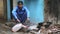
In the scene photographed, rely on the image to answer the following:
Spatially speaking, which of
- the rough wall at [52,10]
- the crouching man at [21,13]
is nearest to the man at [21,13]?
the crouching man at [21,13]

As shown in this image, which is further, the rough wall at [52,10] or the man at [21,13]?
the man at [21,13]

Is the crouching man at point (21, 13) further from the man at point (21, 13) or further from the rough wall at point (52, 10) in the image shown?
the rough wall at point (52, 10)

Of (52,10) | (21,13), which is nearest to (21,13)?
(21,13)

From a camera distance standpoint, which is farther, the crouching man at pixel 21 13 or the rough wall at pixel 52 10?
the crouching man at pixel 21 13

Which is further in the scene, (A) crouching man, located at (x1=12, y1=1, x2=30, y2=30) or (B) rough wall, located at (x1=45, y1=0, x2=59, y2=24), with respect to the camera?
(A) crouching man, located at (x1=12, y1=1, x2=30, y2=30)

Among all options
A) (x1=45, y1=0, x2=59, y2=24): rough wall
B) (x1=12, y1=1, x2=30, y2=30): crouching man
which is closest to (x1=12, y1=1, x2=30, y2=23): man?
(x1=12, y1=1, x2=30, y2=30): crouching man

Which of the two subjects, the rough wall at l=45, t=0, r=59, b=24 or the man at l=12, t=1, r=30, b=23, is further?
the man at l=12, t=1, r=30, b=23

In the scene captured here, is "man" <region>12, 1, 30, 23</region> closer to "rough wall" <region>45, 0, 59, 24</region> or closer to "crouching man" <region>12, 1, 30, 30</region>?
"crouching man" <region>12, 1, 30, 30</region>

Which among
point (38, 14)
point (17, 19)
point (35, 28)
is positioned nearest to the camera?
point (35, 28)

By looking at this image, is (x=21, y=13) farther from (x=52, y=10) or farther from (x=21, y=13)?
(x=52, y=10)

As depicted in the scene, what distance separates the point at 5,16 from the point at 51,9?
7.55 ft

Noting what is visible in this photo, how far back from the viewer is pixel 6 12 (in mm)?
5758

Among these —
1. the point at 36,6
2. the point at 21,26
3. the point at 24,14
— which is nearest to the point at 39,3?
the point at 36,6

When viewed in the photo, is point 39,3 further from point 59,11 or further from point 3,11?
point 59,11
